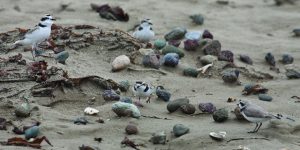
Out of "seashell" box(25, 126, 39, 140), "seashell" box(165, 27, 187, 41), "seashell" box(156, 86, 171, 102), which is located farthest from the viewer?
"seashell" box(165, 27, 187, 41)

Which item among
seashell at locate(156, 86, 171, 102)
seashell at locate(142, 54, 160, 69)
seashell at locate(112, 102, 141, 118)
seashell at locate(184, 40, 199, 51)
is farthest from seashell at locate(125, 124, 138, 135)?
seashell at locate(184, 40, 199, 51)

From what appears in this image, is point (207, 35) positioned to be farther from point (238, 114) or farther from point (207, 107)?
point (238, 114)

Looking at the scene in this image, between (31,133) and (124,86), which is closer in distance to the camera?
(31,133)

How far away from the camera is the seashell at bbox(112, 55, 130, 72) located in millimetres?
7664

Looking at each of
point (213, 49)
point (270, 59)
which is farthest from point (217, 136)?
point (270, 59)

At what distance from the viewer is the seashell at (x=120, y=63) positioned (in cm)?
766

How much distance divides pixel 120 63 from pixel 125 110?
1419mm

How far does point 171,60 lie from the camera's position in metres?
7.97

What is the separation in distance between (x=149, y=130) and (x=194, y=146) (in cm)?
54

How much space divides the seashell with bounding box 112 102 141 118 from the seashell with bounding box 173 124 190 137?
Answer: 0.50 m

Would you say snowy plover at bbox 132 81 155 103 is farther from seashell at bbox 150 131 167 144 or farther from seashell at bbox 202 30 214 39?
seashell at bbox 202 30 214 39

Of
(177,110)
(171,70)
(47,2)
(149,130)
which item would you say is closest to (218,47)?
(171,70)

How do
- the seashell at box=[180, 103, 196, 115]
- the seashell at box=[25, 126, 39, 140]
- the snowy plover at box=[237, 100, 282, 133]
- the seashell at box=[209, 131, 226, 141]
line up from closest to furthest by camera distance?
the seashell at box=[25, 126, 39, 140], the seashell at box=[209, 131, 226, 141], the snowy plover at box=[237, 100, 282, 133], the seashell at box=[180, 103, 196, 115]

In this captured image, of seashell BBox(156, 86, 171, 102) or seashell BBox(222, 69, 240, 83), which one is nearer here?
seashell BBox(156, 86, 171, 102)
